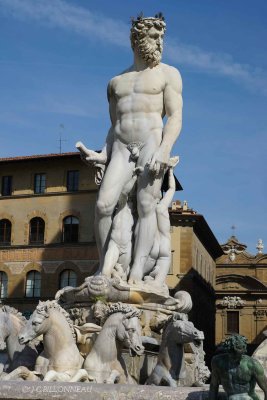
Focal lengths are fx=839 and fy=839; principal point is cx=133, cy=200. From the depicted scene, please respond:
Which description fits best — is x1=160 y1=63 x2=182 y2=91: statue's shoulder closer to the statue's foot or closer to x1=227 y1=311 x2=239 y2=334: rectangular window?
→ the statue's foot

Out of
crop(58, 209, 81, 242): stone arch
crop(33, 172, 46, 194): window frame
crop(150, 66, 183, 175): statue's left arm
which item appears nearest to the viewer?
crop(150, 66, 183, 175): statue's left arm

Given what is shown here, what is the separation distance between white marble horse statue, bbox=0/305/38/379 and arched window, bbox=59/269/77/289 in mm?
40819

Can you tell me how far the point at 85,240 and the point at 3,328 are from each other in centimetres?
4122

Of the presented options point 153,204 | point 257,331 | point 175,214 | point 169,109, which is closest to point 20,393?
point 153,204

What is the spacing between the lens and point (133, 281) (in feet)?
38.5

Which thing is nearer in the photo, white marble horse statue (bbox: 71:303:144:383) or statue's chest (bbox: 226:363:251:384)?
statue's chest (bbox: 226:363:251:384)

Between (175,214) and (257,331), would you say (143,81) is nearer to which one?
(175,214)

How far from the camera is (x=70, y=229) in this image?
173 ft

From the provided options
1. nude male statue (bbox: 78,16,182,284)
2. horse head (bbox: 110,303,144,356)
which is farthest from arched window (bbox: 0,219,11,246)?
horse head (bbox: 110,303,144,356)

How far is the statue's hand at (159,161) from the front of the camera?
12055 mm

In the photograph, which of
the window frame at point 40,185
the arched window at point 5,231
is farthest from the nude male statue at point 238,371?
the arched window at point 5,231

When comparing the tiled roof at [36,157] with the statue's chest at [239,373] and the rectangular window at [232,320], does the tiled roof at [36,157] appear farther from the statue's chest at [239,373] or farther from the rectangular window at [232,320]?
the statue's chest at [239,373]

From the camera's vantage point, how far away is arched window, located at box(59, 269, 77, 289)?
5156 centimetres

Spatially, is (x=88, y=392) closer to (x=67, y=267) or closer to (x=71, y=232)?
(x=67, y=267)
